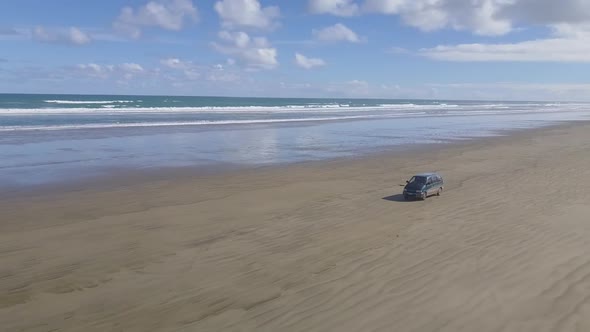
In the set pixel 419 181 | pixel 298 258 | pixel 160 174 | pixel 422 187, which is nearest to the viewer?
pixel 298 258

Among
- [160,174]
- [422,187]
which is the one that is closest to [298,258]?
[422,187]

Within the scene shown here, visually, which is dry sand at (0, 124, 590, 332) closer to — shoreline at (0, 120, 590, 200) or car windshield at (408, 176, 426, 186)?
car windshield at (408, 176, 426, 186)

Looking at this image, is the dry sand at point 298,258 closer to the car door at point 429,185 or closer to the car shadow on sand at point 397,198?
the car shadow on sand at point 397,198

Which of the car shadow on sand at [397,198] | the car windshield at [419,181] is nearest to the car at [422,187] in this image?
the car windshield at [419,181]

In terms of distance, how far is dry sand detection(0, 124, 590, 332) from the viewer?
855 centimetres

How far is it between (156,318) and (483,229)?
362 inches

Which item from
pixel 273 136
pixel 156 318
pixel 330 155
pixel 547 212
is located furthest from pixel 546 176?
pixel 273 136

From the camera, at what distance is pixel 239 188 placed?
20016mm

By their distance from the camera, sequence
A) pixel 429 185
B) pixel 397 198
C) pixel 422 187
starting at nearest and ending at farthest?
pixel 422 187 → pixel 429 185 → pixel 397 198

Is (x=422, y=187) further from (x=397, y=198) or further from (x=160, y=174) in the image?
(x=160, y=174)

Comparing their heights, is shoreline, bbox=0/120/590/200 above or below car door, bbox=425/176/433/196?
below

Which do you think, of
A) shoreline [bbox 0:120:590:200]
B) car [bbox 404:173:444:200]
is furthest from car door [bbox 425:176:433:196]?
shoreline [bbox 0:120:590:200]

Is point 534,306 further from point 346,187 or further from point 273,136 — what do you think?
point 273,136

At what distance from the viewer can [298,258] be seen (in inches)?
456
